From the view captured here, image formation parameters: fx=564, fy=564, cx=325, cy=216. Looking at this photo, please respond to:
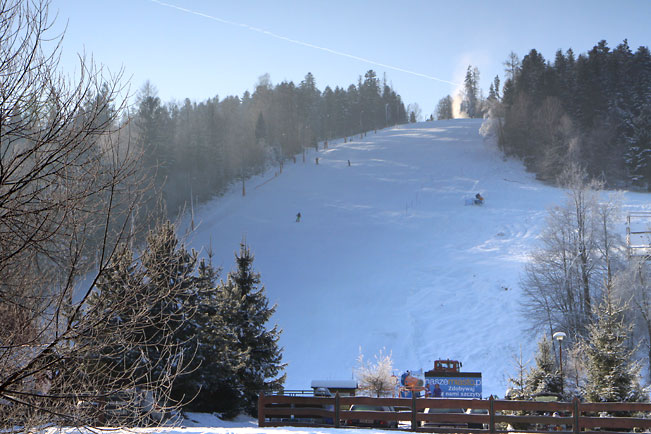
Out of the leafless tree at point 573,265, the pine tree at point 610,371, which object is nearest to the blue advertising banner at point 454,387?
the pine tree at point 610,371

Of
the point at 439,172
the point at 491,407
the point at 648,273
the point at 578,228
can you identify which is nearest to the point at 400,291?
the point at 578,228

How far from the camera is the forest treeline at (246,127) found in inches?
2613

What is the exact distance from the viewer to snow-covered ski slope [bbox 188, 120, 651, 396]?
31.7 meters

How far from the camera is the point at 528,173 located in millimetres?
65750

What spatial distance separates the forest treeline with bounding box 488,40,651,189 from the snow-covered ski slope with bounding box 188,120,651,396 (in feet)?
12.5

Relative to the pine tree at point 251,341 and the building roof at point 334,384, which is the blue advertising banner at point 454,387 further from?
the pine tree at point 251,341

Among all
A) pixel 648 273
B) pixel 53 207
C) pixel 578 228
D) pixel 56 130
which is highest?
pixel 56 130

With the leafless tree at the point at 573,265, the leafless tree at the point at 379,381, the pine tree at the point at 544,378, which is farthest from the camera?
the leafless tree at the point at 573,265

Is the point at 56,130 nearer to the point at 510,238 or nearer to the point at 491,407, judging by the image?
the point at 491,407

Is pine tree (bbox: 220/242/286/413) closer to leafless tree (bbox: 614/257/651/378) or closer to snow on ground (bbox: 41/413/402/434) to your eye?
snow on ground (bbox: 41/413/402/434)

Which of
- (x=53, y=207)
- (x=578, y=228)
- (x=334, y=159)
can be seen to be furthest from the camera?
(x=334, y=159)

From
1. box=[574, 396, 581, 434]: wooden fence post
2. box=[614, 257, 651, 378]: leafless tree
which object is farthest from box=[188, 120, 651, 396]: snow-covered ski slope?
box=[574, 396, 581, 434]: wooden fence post

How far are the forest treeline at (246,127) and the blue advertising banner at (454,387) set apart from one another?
27.6 meters

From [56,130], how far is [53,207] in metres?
0.73
